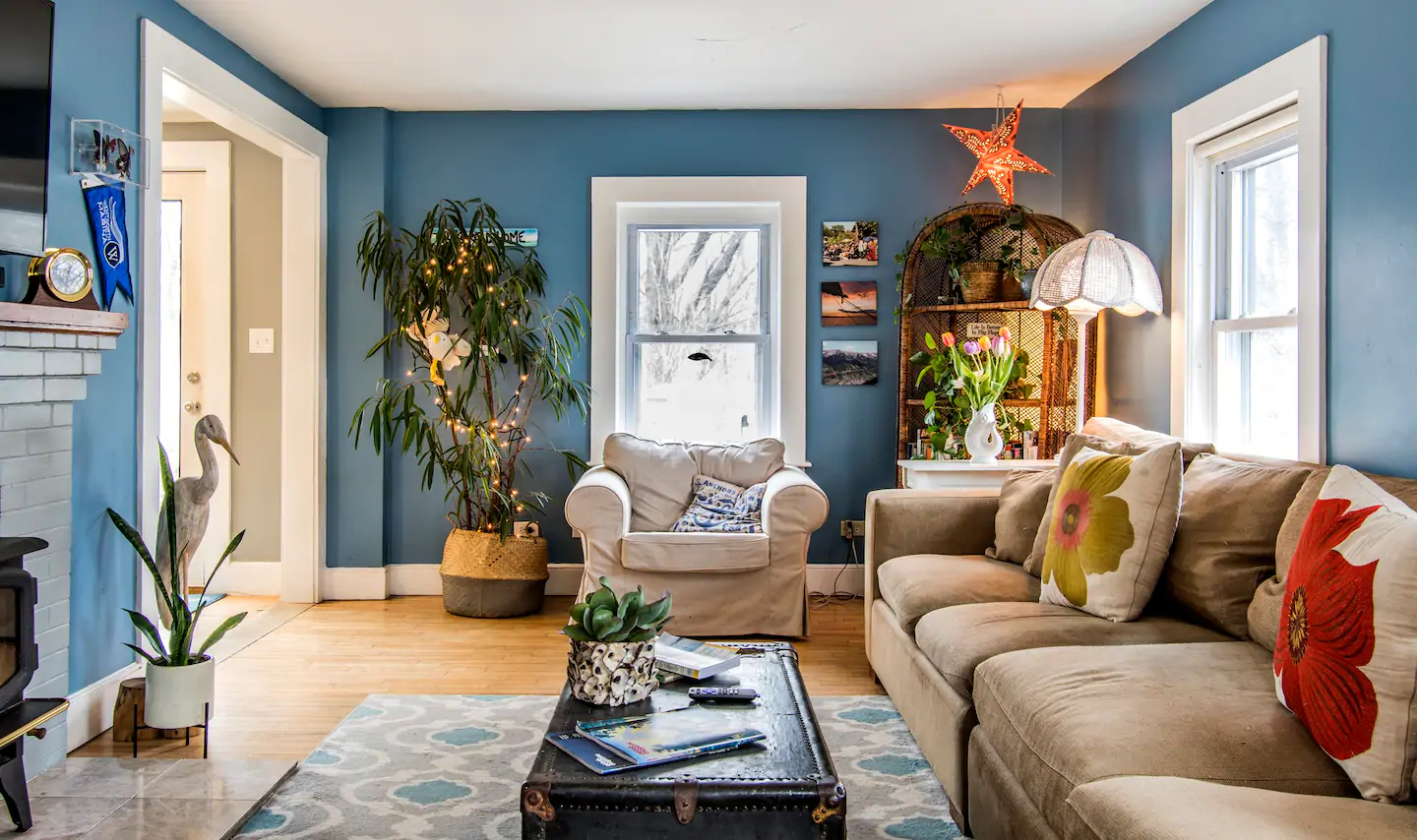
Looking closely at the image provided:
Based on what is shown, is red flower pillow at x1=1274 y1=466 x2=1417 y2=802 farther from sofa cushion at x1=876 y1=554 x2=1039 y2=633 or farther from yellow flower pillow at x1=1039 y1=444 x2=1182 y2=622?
sofa cushion at x1=876 y1=554 x2=1039 y2=633

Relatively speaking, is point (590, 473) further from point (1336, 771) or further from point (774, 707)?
point (1336, 771)

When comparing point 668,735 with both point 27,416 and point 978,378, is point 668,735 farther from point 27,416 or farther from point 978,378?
point 978,378

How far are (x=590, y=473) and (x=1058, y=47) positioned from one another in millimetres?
2585

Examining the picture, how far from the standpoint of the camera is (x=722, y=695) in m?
2.11

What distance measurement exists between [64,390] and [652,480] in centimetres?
232

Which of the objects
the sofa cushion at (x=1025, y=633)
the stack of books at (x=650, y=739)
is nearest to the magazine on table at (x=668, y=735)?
the stack of books at (x=650, y=739)

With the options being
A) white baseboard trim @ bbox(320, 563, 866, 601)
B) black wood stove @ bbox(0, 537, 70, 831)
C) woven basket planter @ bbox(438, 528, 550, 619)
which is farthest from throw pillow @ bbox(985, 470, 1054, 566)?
black wood stove @ bbox(0, 537, 70, 831)

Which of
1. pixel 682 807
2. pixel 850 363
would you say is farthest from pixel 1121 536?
pixel 850 363

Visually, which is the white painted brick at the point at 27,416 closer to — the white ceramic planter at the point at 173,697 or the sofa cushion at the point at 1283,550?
the white ceramic planter at the point at 173,697

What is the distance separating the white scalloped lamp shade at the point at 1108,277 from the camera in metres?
3.65

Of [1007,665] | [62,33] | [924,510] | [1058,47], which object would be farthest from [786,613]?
[62,33]

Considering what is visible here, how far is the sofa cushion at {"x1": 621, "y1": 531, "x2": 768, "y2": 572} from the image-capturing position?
13.1ft

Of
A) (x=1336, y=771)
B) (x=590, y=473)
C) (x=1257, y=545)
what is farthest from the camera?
(x=590, y=473)

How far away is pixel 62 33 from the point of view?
2.85 metres
